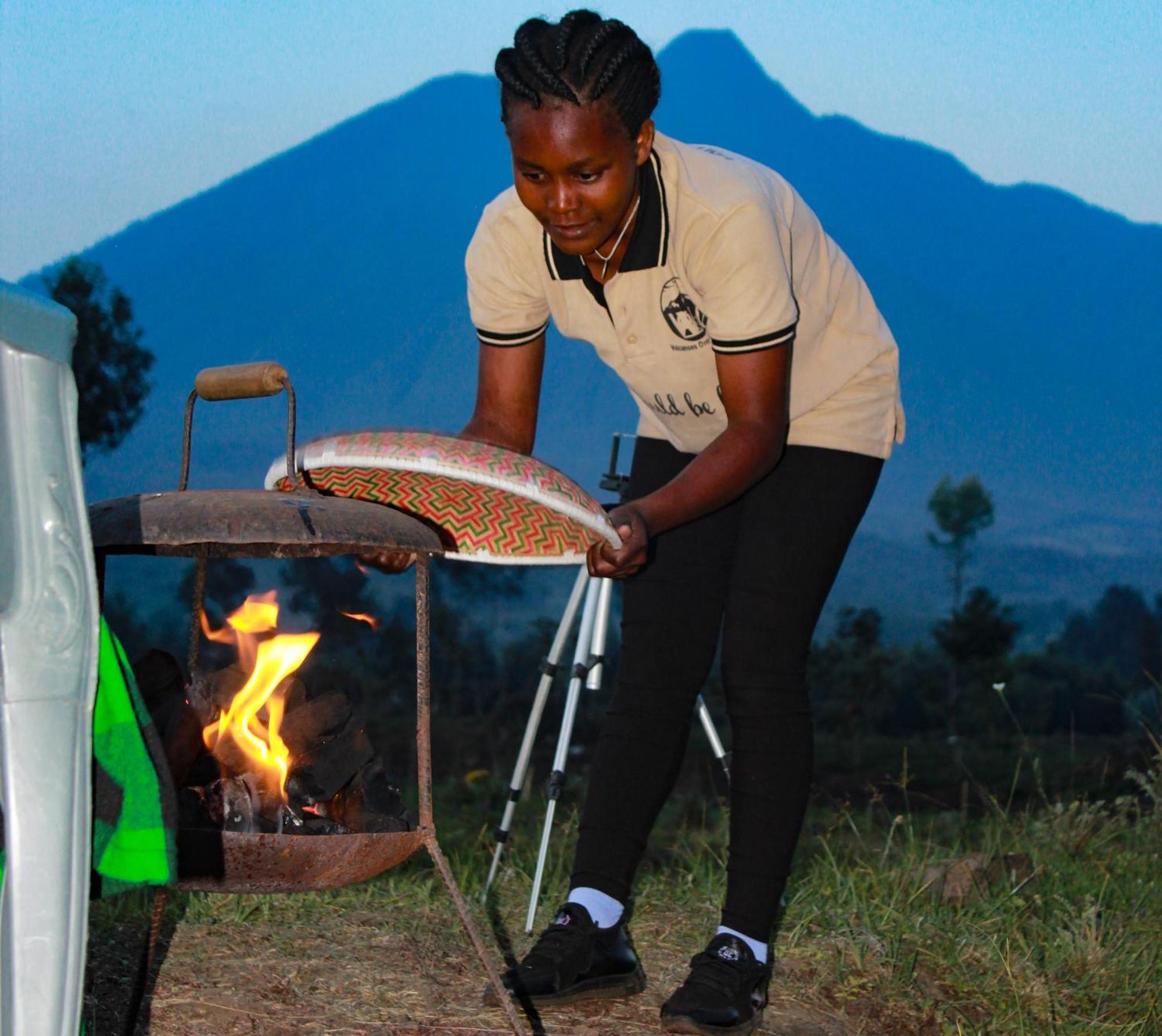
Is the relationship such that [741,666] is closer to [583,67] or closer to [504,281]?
[504,281]

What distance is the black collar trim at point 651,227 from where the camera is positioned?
2566mm

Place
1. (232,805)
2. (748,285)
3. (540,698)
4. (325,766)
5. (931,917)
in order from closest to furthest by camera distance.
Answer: (232,805) < (325,766) < (748,285) < (931,917) < (540,698)

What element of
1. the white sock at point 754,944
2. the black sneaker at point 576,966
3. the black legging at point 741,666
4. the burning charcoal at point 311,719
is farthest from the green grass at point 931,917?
→ the burning charcoal at point 311,719

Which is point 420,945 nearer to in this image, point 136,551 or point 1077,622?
point 136,551

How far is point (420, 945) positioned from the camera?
3119 mm

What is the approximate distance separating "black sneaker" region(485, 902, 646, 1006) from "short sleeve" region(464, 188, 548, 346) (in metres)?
1.17

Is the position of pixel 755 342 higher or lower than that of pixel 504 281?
lower

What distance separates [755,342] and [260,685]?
106 centimetres

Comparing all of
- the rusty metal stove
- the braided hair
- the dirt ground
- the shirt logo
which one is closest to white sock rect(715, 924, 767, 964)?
the dirt ground

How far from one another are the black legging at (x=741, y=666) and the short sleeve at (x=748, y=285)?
1.11 ft

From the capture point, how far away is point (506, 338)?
2.86m

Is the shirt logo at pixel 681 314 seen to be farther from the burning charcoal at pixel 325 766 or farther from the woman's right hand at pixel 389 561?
the burning charcoal at pixel 325 766

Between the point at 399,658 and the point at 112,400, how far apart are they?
10.8ft

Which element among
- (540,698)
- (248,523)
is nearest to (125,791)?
(248,523)
